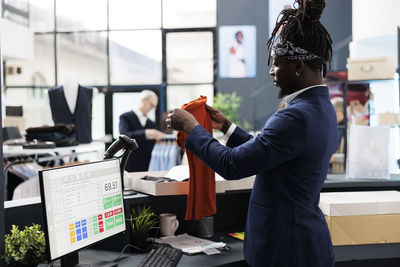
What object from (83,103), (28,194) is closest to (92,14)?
(83,103)

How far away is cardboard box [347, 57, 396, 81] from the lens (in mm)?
3801

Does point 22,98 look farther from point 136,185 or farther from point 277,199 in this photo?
point 277,199

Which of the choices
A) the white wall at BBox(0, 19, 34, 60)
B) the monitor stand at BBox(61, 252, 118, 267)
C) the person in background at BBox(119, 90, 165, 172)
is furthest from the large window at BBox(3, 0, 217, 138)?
the monitor stand at BBox(61, 252, 118, 267)

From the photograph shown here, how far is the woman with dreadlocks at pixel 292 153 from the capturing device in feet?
4.44

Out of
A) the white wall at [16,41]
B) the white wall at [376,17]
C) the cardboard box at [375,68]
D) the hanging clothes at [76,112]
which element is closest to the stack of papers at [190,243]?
the hanging clothes at [76,112]

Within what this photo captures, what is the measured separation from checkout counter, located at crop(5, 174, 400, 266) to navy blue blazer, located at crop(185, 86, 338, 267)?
1.30 feet

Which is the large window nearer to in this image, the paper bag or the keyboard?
the paper bag

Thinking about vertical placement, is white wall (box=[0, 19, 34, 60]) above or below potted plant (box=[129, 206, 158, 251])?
above

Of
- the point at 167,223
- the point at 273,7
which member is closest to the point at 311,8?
the point at 167,223

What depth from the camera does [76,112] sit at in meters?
3.77

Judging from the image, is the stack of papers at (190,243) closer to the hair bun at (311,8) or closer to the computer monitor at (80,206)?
the computer monitor at (80,206)

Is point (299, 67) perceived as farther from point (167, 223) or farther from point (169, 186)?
point (167, 223)

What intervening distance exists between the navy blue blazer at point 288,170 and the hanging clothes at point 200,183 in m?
0.39

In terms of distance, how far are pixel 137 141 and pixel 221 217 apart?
7.52 ft
